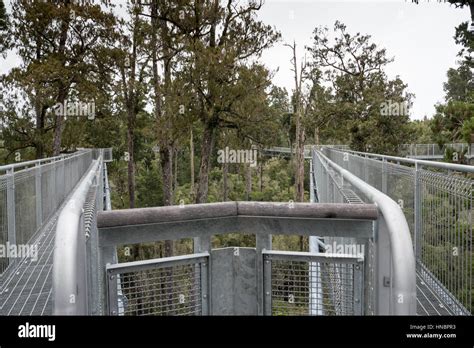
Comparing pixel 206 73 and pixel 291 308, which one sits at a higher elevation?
pixel 206 73

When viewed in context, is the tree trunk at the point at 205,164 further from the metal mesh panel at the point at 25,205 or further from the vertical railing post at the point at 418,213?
the vertical railing post at the point at 418,213

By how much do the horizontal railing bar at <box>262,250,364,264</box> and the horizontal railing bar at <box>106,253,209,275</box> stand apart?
364mm

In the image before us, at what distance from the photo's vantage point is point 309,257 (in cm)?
281

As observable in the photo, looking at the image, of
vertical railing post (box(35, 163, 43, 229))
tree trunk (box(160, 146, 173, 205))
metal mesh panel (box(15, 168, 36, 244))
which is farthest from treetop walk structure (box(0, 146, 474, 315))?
tree trunk (box(160, 146, 173, 205))

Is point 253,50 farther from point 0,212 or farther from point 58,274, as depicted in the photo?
point 58,274

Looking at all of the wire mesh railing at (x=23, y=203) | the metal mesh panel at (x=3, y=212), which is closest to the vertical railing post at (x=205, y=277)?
the wire mesh railing at (x=23, y=203)

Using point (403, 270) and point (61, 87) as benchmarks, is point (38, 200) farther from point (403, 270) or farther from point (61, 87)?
point (61, 87)

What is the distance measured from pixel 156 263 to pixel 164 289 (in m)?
0.16

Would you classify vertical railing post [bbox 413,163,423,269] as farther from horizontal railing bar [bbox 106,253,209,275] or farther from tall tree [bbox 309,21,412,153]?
tall tree [bbox 309,21,412,153]

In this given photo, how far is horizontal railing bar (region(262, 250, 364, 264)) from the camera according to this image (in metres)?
2.79
